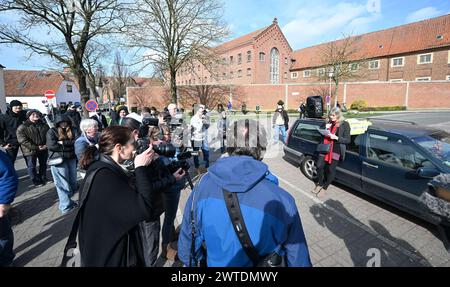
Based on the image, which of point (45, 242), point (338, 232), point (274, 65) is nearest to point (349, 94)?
point (274, 65)

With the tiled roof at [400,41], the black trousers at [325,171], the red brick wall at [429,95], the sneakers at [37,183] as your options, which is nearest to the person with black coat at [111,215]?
the black trousers at [325,171]

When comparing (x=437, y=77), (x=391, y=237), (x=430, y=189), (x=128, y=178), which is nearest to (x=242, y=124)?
(x=128, y=178)

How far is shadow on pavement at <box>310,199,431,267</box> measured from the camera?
2.97 m

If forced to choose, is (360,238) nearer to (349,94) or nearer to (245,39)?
(349,94)

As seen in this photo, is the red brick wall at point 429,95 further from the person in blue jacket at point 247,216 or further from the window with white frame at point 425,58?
the person in blue jacket at point 247,216

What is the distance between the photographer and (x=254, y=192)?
134 centimetres

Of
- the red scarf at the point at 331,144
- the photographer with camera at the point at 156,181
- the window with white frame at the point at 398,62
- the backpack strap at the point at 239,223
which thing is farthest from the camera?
the window with white frame at the point at 398,62

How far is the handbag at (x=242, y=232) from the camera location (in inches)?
51.5

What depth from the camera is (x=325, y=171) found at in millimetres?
5199

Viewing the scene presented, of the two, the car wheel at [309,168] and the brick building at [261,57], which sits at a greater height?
the brick building at [261,57]

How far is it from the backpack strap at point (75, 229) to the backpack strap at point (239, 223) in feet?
3.00

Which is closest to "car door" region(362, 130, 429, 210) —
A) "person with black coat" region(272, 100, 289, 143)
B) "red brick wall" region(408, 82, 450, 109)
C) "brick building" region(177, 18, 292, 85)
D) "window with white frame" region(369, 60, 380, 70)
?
"person with black coat" region(272, 100, 289, 143)

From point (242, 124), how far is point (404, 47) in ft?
151
